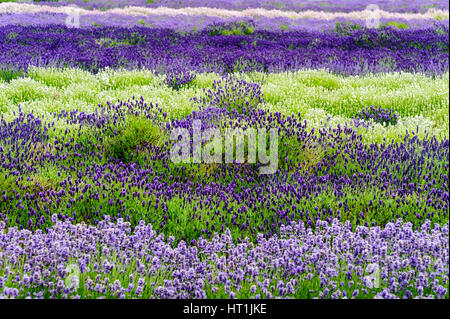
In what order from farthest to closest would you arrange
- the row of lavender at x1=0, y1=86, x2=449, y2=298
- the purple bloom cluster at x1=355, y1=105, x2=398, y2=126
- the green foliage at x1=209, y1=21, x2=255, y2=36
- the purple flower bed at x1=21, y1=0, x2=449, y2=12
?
the purple flower bed at x1=21, y1=0, x2=449, y2=12, the green foliage at x1=209, y1=21, x2=255, y2=36, the purple bloom cluster at x1=355, y1=105, x2=398, y2=126, the row of lavender at x1=0, y1=86, x2=449, y2=298

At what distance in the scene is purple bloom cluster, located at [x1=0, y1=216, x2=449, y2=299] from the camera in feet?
8.30

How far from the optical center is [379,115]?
6.08 meters

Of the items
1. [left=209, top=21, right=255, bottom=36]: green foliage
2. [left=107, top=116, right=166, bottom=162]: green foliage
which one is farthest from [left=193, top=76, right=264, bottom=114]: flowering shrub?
[left=209, top=21, right=255, bottom=36]: green foliage

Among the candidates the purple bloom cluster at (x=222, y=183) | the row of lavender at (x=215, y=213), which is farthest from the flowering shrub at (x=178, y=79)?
the purple bloom cluster at (x=222, y=183)

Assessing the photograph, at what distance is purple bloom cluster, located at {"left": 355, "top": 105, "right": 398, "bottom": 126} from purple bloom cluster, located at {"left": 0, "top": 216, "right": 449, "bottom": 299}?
10.1 ft

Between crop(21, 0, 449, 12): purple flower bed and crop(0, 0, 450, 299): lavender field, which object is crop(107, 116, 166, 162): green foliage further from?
crop(21, 0, 449, 12): purple flower bed

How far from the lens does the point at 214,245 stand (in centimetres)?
308

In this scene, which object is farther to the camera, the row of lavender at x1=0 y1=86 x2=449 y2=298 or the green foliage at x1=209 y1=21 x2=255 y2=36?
the green foliage at x1=209 y1=21 x2=255 y2=36
